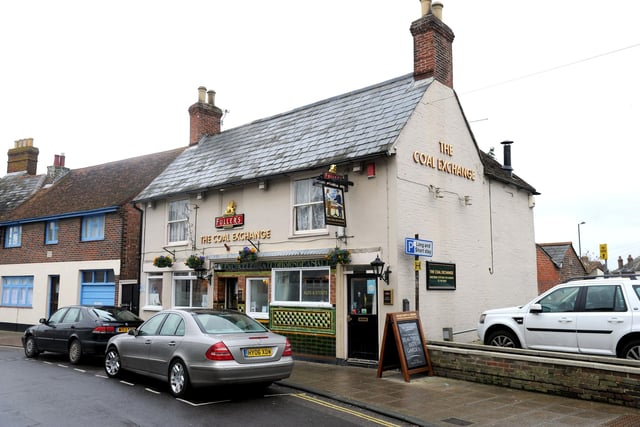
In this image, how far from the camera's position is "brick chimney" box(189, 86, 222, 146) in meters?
21.5

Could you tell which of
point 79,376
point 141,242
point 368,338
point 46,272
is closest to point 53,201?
point 46,272

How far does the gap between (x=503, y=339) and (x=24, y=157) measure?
29.8m

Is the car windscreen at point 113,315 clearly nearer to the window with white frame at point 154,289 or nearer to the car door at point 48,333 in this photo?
the car door at point 48,333

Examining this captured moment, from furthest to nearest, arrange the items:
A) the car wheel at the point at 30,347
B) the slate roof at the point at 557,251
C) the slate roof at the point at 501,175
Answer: the slate roof at the point at 557,251
the slate roof at the point at 501,175
the car wheel at the point at 30,347

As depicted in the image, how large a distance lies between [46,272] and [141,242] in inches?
270

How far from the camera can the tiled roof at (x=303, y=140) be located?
1331 centimetres

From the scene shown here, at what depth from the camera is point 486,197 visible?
622 inches

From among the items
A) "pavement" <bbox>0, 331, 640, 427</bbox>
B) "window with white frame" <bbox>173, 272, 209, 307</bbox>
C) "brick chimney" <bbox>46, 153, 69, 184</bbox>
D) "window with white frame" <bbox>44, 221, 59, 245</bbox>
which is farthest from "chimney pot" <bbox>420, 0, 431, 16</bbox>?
"brick chimney" <bbox>46, 153, 69, 184</bbox>

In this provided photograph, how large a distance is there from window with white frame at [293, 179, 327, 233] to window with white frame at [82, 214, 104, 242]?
10940 mm

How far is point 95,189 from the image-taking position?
24391mm

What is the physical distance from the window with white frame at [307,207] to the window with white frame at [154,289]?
698 centimetres

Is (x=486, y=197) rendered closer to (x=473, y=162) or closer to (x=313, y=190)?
(x=473, y=162)

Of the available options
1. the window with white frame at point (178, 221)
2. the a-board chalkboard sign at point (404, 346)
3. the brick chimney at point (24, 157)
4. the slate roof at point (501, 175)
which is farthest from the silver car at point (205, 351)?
the brick chimney at point (24, 157)

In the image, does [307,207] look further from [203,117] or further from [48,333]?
[203,117]
